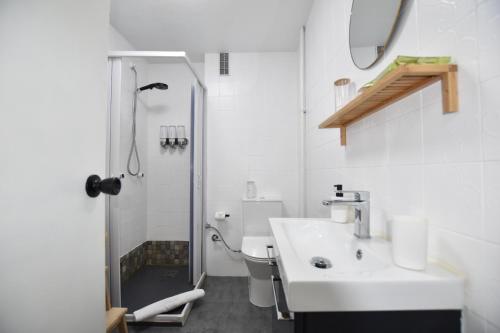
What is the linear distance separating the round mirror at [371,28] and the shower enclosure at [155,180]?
122cm

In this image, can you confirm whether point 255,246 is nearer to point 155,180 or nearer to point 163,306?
point 163,306

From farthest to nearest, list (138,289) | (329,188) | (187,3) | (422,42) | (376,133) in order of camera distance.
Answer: (138,289) < (187,3) < (329,188) < (376,133) < (422,42)

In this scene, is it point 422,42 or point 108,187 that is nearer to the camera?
point 108,187

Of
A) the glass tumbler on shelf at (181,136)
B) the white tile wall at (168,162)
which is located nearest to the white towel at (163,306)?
the white tile wall at (168,162)

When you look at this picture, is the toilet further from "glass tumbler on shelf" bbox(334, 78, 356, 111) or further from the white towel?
"glass tumbler on shelf" bbox(334, 78, 356, 111)

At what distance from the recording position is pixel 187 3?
165 centimetres

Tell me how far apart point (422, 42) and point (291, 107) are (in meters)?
1.64

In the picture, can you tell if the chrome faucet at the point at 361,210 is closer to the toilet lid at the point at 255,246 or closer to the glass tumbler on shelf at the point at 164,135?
the toilet lid at the point at 255,246

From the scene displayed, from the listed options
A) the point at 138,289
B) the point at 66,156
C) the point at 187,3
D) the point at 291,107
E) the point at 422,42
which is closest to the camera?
the point at 66,156

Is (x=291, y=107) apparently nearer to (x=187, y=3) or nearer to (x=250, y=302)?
(x=187, y=3)

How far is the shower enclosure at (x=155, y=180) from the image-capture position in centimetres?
149

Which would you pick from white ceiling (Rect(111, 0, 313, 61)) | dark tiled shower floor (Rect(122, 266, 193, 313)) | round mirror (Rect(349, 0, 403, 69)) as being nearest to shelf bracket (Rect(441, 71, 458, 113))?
round mirror (Rect(349, 0, 403, 69))

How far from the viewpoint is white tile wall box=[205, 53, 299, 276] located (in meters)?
→ 2.22

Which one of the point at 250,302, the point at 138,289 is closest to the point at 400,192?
the point at 250,302
